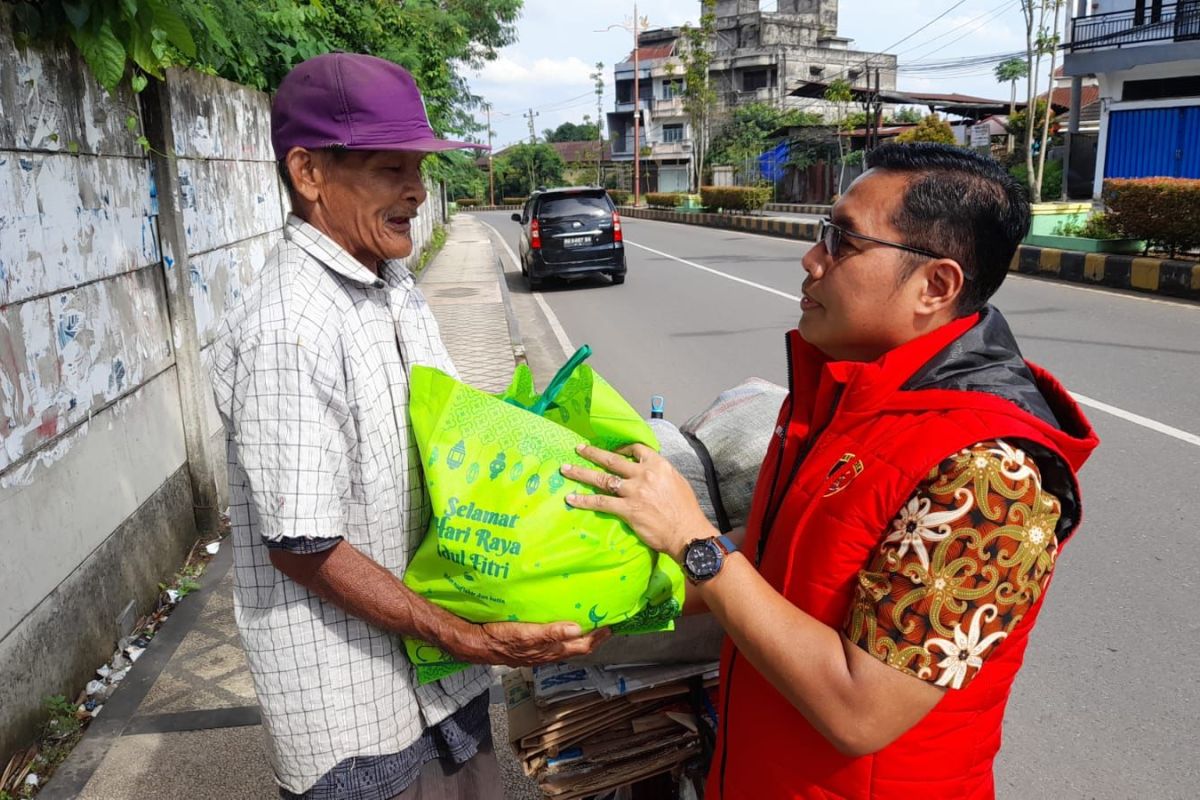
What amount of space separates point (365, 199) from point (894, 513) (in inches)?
38.4

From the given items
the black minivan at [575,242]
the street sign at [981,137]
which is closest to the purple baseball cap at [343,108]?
the black minivan at [575,242]

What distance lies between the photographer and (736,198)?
28.4 meters

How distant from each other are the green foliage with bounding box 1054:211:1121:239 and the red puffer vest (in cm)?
1324

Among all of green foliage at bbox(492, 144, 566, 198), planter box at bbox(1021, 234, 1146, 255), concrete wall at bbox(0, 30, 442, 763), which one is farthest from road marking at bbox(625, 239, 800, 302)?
green foliage at bbox(492, 144, 566, 198)

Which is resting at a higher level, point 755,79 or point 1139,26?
point 755,79

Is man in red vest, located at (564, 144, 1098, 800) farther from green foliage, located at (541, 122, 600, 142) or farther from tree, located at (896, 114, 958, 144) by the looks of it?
green foliage, located at (541, 122, 600, 142)

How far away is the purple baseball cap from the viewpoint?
4.58 feet

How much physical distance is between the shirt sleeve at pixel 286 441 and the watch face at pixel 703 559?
0.53 m

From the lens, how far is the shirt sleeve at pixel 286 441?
1.28 meters

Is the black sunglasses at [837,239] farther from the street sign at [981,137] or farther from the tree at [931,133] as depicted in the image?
the tree at [931,133]

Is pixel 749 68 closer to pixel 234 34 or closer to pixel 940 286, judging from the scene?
pixel 234 34

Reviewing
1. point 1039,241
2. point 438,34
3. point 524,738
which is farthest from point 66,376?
point 1039,241

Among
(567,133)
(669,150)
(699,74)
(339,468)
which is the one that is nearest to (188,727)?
(339,468)

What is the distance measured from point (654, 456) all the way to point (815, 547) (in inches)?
10.9
